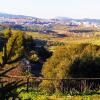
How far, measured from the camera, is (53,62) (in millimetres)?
24078

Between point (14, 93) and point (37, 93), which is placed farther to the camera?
point (37, 93)

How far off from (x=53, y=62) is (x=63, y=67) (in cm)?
160

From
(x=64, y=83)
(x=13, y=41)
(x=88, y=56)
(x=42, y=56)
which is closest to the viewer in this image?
(x=13, y=41)

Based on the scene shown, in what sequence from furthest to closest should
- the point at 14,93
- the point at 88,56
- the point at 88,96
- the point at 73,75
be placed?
the point at 88,56 → the point at 73,75 → the point at 88,96 → the point at 14,93

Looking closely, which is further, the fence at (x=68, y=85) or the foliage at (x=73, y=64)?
the foliage at (x=73, y=64)

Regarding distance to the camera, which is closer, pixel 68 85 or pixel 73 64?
pixel 68 85

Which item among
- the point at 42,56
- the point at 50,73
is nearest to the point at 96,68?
the point at 50,73

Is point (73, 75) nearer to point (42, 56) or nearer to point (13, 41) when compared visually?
point (13, 41)

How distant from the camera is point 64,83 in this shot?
19.5 m

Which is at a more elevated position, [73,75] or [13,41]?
[13,41]

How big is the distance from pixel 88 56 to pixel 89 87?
6.52 metres

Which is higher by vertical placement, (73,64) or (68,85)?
(73,64)

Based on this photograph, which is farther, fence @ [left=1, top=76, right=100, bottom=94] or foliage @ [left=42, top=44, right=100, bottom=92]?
foliage @ [left=42, top=44, right=100, bottom=92]

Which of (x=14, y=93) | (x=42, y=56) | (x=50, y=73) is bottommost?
(x=42, y=56)
